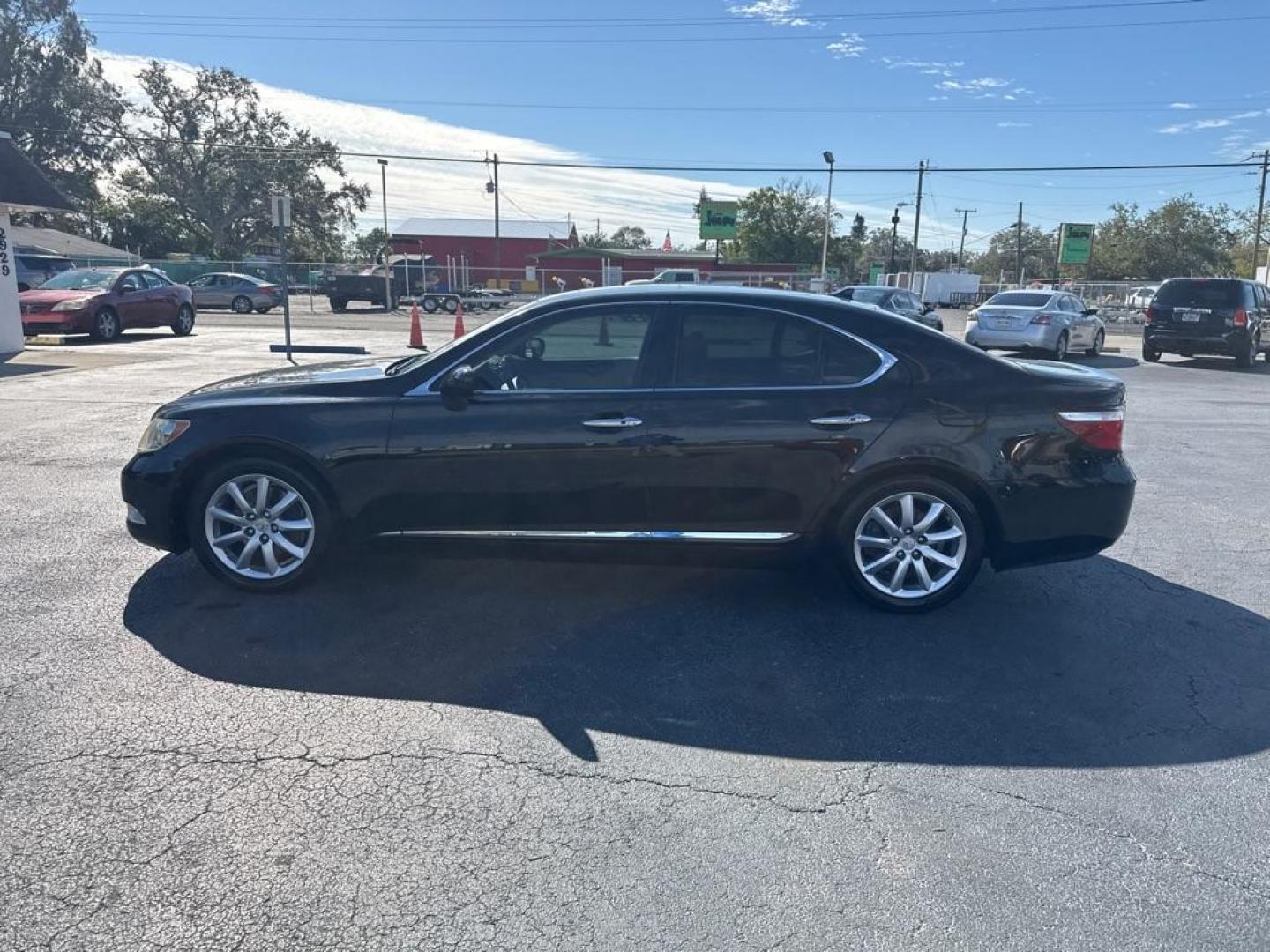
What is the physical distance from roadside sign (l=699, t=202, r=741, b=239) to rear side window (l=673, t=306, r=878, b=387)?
59472 millimetres

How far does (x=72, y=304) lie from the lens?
18.9 metres

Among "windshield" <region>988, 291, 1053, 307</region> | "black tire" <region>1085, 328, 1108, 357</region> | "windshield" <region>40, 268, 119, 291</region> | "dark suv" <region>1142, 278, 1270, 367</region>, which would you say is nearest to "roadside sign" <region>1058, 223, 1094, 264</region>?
"black tire" <region>1085, 328, 1108, 357</region>

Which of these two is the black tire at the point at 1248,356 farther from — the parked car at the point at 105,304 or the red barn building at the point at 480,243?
the red barn building at the point at 480,243

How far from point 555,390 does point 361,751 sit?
6.69 ft

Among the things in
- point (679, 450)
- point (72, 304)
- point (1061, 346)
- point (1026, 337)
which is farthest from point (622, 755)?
point (72, 304)

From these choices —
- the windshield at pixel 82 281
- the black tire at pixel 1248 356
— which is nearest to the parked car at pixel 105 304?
the windshield at pixel 82 281

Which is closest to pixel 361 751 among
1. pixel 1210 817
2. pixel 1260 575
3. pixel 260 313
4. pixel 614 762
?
pixel 614 762

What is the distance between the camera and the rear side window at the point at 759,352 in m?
4.73

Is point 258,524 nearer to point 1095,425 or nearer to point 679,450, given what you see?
point 679,450

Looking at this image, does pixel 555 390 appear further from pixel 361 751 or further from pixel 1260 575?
pixel 1260 575

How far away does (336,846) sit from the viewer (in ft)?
9.48

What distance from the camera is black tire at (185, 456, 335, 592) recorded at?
4.76 m

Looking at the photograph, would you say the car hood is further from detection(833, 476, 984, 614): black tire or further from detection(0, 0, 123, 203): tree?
detection(0, 0, 123, 203): tree

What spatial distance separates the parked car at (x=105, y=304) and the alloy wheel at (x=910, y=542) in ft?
60.5
